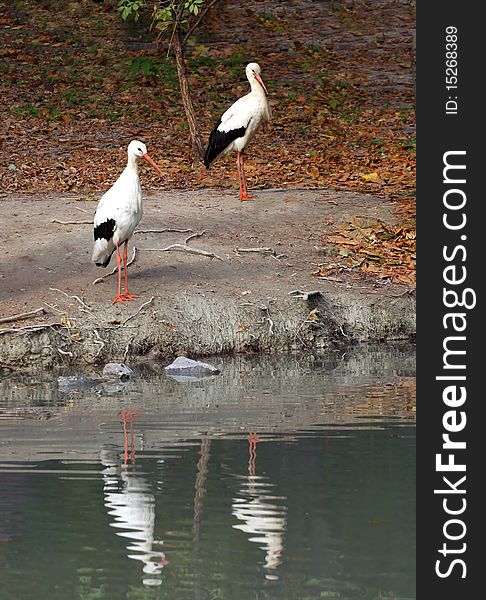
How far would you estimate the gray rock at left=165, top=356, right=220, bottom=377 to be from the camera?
446 inches

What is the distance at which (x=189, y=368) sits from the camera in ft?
37.4

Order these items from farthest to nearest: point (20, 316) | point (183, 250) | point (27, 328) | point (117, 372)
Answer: point (183, 250) → point (20, 316) → point (27, 328) → point (117, 372)

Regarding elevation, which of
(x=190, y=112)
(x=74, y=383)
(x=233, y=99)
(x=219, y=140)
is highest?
(x=233, y=99)

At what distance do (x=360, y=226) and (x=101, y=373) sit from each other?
439cm

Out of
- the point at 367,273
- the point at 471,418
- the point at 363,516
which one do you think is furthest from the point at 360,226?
the point at 363,516

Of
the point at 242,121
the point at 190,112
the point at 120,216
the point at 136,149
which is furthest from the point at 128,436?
the point at 190,112

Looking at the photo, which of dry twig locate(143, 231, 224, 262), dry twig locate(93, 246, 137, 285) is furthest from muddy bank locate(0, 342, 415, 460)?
dry twig locate(143, 231, 224, 262)

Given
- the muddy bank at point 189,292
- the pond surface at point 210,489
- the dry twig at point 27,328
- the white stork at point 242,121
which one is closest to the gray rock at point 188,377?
the pond surface at point 210,489

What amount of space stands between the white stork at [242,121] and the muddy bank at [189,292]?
1175mm

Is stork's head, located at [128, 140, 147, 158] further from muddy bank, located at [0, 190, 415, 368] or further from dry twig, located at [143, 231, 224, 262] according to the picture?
dry twig, located at [143, 231, 224, 262]

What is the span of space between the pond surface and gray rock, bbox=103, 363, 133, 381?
23 cm

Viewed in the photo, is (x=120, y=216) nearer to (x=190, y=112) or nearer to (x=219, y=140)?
(x=219, y=140)

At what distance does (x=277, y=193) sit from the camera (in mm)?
16109

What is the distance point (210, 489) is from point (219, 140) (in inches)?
364
